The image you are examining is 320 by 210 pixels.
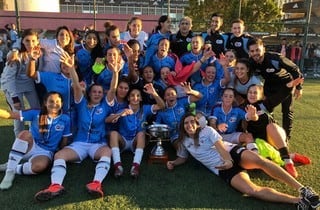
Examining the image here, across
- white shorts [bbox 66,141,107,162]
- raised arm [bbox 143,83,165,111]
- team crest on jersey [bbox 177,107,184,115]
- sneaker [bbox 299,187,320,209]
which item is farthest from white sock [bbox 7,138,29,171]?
sneaker [bbox 299,187,320,209]

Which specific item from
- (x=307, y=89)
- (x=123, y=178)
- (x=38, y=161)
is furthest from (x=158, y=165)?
(x=307, y=89)

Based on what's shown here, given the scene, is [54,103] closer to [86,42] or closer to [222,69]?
[86,42]

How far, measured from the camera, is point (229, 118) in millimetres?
4578

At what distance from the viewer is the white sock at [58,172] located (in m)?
3.57

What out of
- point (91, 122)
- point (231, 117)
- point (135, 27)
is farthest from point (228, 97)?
point (135, 27)

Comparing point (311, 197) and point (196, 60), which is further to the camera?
point (196, 60)

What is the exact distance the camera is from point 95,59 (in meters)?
5.11

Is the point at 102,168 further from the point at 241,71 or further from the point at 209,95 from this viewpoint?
the point at 241,71

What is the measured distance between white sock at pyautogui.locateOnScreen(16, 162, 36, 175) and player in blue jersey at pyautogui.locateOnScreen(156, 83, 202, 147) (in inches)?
67.1

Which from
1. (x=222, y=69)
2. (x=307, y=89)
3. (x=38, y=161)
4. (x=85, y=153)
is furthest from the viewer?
(x=307, y=89)

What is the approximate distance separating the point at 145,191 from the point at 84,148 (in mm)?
975

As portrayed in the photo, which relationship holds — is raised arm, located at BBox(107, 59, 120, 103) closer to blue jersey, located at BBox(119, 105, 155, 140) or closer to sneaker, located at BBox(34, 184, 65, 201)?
blue jersey, located at BBox(119, 105, 155, 140)

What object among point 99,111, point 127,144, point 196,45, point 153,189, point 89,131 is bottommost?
point 153,189

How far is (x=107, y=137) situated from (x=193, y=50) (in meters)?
2.05
